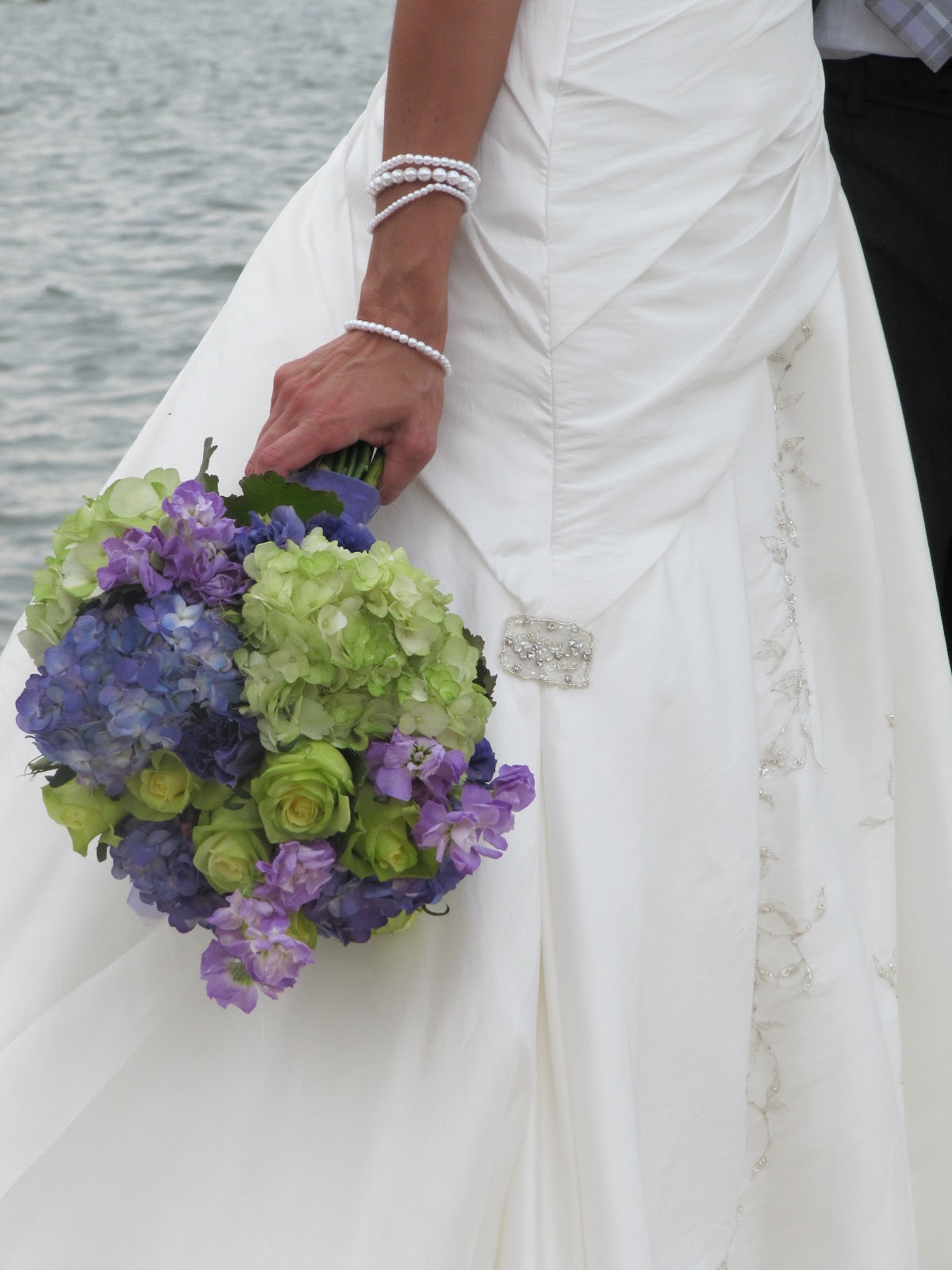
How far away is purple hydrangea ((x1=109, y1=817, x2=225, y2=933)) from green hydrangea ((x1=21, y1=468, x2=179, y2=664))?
0.45ft

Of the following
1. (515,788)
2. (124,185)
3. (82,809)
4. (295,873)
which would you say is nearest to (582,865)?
(515,788)

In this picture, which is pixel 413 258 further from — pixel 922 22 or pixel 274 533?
pixel 922 22

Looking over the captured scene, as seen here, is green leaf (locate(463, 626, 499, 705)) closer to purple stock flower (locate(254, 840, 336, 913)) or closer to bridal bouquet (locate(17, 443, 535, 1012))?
bridal bouquet (locate(17, 443, 535, 1012))

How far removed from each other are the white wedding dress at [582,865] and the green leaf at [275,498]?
0.16 metres

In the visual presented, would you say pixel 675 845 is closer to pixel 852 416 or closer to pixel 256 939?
pixel 256 939

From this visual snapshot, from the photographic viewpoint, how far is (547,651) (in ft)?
3.76

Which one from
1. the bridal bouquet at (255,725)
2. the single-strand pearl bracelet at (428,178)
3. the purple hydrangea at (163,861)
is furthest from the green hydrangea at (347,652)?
the single-strand pearl bracelet at (428,178)

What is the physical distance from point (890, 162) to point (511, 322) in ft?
2.16

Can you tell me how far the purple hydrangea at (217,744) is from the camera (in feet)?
3.15

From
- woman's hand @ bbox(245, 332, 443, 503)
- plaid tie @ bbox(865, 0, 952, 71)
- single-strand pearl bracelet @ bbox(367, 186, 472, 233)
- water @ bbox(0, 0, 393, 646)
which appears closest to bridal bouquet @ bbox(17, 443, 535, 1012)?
woman's hand @ bbox(245, 332, 443, 503)

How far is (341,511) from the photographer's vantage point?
41.8 inches

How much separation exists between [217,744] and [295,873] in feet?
0.31

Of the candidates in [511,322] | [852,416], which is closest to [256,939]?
[511,322]

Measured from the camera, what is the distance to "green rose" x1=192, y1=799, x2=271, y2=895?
969mm
